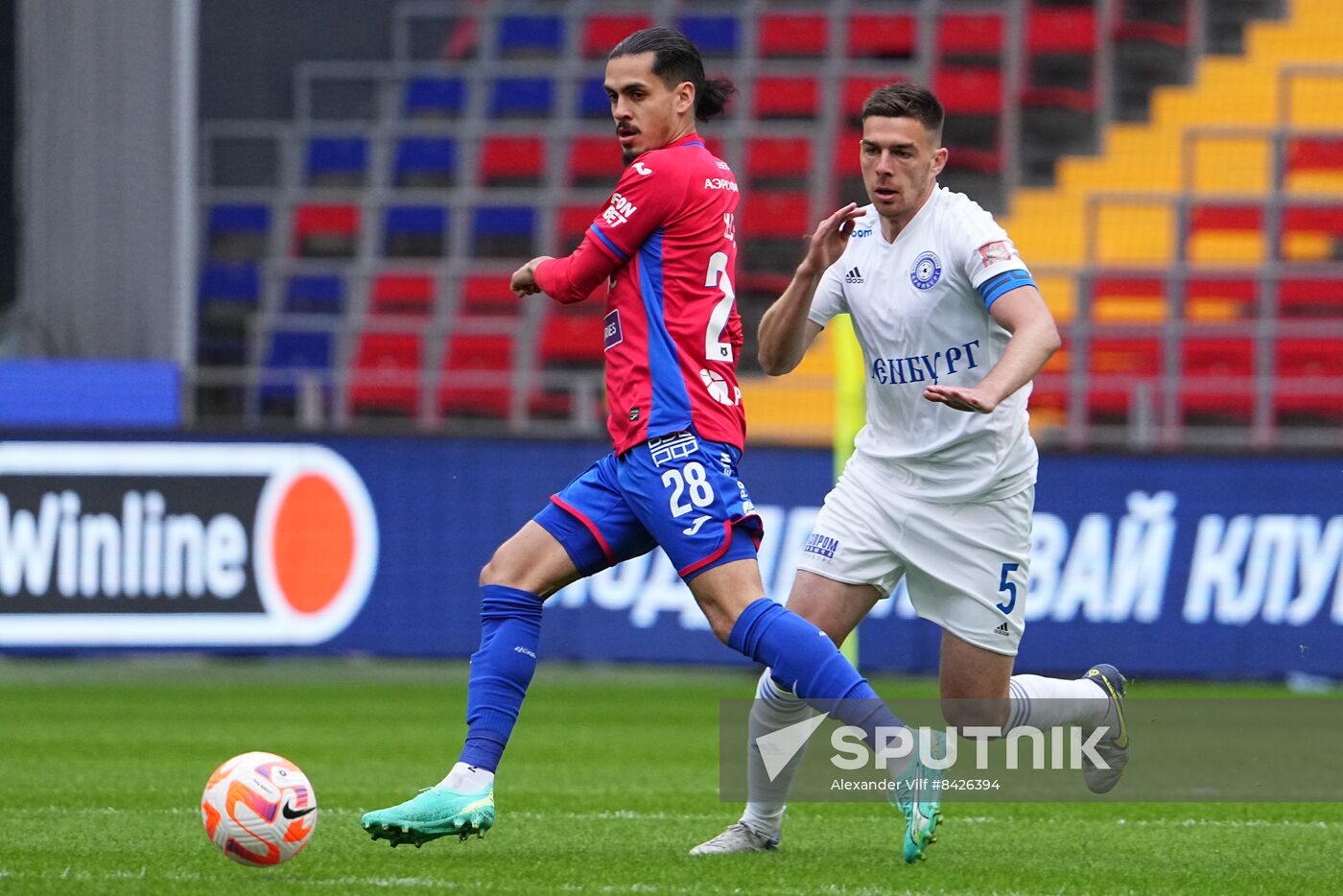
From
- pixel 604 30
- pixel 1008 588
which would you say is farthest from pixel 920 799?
pixel 604 30

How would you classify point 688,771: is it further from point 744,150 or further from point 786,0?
point 786,0

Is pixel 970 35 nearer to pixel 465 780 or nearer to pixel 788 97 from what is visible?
pixel 788 97

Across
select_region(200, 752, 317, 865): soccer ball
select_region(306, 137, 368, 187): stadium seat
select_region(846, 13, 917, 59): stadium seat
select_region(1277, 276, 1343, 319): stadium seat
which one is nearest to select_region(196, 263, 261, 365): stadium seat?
select_region(306, 137, 368, 187): stadium seat

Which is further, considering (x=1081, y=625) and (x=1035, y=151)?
(x=1035, y=151)

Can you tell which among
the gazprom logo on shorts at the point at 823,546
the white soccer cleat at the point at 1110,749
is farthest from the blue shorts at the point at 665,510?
the white soccer cleat at the point at 1110,749

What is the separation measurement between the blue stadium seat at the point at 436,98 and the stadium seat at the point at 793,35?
2874 mm

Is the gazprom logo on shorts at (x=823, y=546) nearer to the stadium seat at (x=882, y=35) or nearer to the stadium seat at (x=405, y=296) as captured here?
the stadium seat at (x=405, y=296)

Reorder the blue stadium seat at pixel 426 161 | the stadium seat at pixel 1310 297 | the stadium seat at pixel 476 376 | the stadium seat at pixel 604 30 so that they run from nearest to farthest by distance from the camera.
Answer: the stadium seat at pixel 476 376 → the stadium seat at pixel 1310 297 → the blue stadium seat at pixel 426 161 → the stadium seat at pixel 604 30

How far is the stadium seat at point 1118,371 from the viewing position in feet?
46.1

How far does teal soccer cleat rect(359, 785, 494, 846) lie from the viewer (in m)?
4.70

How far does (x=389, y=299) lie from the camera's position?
55.7 ft

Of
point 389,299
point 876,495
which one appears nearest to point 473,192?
point 389,299

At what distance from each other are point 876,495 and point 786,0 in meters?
14.6

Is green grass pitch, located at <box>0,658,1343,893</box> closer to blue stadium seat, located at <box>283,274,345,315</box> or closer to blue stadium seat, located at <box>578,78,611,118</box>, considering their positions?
blue stadium seat, located at <box>283,274,345,315</box>
